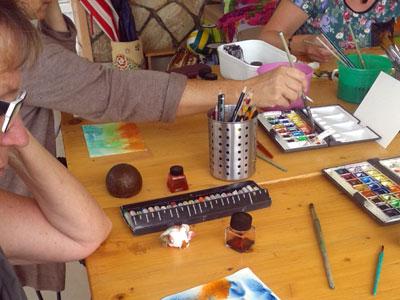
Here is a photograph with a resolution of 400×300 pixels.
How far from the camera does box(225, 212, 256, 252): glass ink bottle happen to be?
2.89 ft

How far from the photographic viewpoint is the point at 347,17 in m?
1.97

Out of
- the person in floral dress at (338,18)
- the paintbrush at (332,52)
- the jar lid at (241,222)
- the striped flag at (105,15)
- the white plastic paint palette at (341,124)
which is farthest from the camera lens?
the striped flag at (105,15)

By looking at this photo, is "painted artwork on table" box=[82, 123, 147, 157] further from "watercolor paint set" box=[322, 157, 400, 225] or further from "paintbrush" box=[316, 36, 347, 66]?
"paintbrush" box=[316, 36, 347, 66]

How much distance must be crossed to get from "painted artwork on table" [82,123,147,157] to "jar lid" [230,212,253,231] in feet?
1.39

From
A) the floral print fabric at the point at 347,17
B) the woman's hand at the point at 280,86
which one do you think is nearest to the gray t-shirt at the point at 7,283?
the woman's hand at the point at 280,86

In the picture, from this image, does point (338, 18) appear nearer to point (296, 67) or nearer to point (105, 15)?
point (296, 67)

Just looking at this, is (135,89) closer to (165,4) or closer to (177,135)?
(177,135)

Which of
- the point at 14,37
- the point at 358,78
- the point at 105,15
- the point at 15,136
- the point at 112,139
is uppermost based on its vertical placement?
the point at 14,37

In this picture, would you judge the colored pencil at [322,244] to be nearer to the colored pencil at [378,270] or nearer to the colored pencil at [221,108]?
the colored pencil at [378,270]

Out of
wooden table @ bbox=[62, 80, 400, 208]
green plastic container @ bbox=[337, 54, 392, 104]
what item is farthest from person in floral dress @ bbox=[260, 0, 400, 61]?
wooden table @ bbox=[62, 80, 400, 208]

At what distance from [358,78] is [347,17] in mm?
651

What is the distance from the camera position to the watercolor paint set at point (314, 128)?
1217mm

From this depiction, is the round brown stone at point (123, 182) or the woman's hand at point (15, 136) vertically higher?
the woman's hand at point (15, 136)

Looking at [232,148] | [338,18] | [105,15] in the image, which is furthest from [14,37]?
[105,15]
